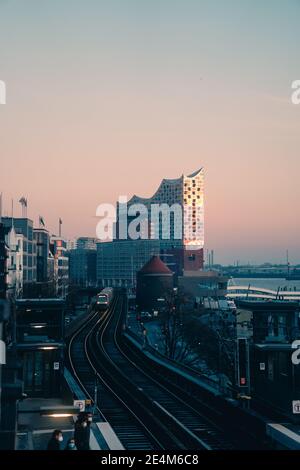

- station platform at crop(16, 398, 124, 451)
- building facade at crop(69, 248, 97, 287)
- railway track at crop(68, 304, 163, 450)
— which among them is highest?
building facade at crop(69, 248, 97, 287)

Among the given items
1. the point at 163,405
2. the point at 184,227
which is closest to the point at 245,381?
the point at 163,405

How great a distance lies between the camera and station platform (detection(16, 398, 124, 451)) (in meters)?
12.0

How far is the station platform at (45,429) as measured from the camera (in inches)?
471

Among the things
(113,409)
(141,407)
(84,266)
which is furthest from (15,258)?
(84,266)

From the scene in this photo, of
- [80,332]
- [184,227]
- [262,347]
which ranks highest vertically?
[184,227]

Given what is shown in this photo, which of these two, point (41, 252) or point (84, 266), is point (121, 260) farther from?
point (41, 252)

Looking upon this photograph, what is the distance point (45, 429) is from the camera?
1330 centimetres

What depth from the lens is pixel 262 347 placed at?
1598 centimetres

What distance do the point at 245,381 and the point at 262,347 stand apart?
969 mm

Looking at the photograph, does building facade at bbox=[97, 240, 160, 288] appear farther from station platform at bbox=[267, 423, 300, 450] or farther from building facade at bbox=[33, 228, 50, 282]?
station platform at bbox=[267, 423, 300, 450]

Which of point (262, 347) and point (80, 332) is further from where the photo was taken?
point (80, 332)

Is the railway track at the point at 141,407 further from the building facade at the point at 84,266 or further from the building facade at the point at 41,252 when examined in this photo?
the building facade at the point at 84,266

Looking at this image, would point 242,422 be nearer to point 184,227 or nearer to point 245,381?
point 245,381

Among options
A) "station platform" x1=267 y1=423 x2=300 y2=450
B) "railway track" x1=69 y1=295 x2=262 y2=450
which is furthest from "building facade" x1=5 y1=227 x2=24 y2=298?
"station platform" x1=267 y1=423 x2=300 y2=450
